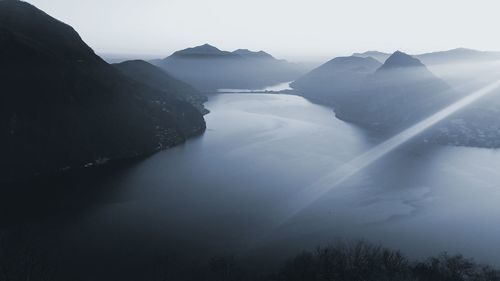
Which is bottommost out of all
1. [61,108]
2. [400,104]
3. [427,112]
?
[427,112]

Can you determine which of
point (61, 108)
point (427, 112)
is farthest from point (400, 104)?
point (61, 108)

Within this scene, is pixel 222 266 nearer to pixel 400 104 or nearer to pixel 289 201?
pixel 289 201

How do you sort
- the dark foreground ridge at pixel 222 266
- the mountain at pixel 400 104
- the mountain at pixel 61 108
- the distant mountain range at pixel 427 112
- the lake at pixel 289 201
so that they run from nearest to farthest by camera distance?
the dark foreground ridge at pixel 222 266, the lake at pixel 289 201, the mountain at pixel 61 108, the distant mountain range at pixel 427 112, the mountain at pixel 400 104

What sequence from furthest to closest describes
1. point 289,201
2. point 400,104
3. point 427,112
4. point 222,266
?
point 400,104, point 427,112, point 289,201, point 222,266

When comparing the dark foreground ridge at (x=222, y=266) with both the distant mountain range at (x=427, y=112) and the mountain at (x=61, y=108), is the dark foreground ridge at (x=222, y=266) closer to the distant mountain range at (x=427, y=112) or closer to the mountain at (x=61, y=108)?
the mountain at (x=61, y=108)

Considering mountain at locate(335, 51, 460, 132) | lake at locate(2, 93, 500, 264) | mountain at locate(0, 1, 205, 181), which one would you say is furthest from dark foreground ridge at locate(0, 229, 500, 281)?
mountain at locate(335, 51, 460, 132)

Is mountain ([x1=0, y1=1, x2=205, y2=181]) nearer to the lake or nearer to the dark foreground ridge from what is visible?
the lake

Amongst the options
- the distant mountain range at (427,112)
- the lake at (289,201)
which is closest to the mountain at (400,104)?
the distant mountain range at (427,112)
